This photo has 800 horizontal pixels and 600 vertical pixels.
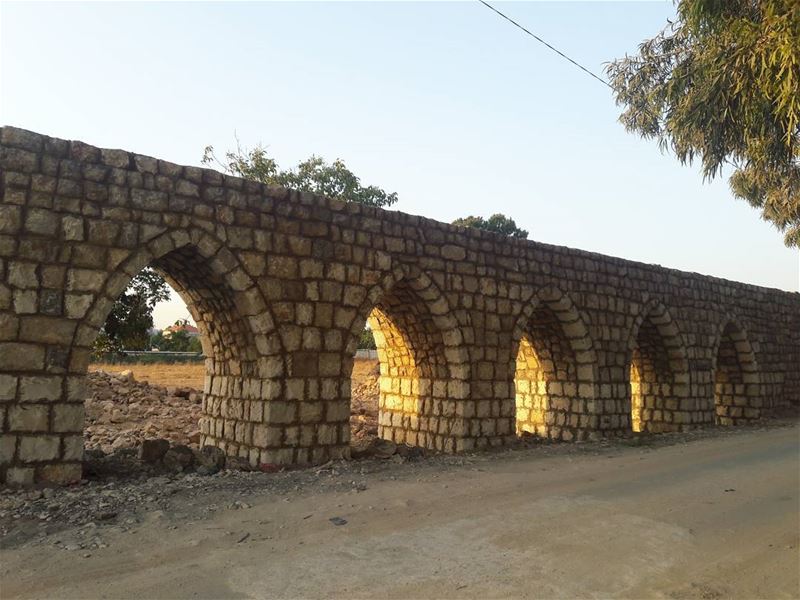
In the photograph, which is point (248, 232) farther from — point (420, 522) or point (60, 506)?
point (420, 522)

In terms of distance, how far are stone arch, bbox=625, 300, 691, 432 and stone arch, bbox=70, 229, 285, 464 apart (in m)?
8.79

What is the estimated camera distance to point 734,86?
27.0ft

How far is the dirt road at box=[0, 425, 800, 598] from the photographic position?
376 cm

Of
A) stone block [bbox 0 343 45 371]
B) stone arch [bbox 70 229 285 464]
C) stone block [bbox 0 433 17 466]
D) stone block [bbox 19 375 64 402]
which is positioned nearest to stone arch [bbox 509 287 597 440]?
stone arch [bbox 70 229 285 464]

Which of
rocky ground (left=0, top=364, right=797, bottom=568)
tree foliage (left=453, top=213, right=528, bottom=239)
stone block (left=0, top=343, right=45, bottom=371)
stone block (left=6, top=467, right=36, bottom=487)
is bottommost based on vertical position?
rocky ground (left=0, top=364, right=797, bottom=568)

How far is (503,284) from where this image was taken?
1037cm

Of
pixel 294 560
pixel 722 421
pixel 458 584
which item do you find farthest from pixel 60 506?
pixel 722 421

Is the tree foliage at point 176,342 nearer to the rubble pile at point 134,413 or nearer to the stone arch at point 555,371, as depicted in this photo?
the rubble pile at point 134,413

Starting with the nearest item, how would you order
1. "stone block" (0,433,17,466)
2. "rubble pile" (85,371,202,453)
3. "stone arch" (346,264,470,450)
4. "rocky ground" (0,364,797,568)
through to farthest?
"rocky ground" (0,364,797,568)
"stone block" (0,433,17,466)
"stone arch" (346,264,470,450)
"rubble pile" (85,371,202,453)

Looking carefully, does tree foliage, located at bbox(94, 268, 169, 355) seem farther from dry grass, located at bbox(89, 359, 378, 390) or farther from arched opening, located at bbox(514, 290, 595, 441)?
dry grass, located at bbox(89, 359, 378, 390)

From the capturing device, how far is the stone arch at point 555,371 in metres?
11.5

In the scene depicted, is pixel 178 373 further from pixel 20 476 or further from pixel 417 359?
pixel 20 476

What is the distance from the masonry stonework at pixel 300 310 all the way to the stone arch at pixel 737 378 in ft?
10.3

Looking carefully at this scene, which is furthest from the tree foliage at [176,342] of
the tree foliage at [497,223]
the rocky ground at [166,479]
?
the rocky ground at [166,479]
